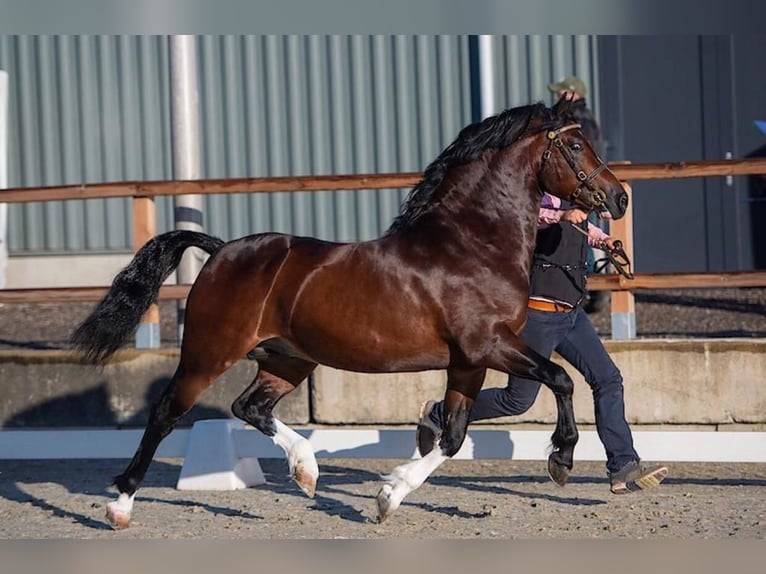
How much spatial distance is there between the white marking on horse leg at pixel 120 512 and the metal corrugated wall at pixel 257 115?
6.28 metres

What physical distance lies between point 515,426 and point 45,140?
6.41 meters

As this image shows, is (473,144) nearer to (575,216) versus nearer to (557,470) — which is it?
(575,216)

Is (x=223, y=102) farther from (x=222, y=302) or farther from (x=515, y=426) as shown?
(x=222, y=302)

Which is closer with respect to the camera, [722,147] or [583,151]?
[583,151]

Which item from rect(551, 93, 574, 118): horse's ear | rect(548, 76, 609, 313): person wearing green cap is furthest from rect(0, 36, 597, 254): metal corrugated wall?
rect(551, 93, 574, 118): horse's ear

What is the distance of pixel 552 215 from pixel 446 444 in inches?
45.0

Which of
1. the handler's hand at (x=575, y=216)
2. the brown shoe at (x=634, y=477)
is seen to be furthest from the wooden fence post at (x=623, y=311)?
the handler's hand at (x=575, y=216)

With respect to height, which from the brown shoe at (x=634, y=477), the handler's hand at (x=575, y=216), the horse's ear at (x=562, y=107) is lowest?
the brown shoe at (x=634, y=477)

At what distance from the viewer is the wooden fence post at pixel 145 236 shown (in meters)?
7.89

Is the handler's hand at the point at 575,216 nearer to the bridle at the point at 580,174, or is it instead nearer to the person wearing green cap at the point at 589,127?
the bridle at the point at 580,174

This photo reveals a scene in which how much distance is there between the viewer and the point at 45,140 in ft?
38.9

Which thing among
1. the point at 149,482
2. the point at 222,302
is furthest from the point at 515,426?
the point at 222,302
